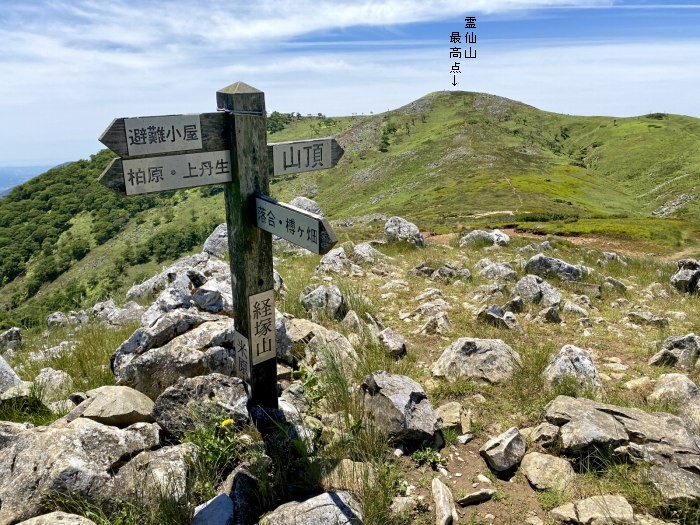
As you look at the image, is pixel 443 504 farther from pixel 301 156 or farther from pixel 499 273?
pixel 499 273

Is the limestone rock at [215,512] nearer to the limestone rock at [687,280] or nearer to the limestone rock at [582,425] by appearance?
the limestone rock at [582,425]

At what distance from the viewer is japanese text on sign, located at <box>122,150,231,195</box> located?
129 inches

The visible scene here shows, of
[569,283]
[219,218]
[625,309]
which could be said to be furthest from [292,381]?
[219,218]

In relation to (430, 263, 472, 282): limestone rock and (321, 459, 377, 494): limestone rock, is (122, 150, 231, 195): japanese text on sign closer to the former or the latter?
(321, 459, 377, 494): limestone rock

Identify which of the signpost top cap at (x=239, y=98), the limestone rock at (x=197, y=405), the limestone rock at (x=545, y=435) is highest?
the signpost top cap at (x=239, y=98)

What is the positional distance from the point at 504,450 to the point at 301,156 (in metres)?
3.26

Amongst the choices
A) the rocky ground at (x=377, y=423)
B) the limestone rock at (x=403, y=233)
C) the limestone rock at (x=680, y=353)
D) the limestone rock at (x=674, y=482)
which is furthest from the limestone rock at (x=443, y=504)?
the limestone rock at (x=403, y=233)

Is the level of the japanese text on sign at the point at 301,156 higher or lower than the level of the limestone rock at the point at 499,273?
higher

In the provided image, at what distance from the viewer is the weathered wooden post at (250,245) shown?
147 inches

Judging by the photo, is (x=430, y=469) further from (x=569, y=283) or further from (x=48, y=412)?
(x=569, y=283)

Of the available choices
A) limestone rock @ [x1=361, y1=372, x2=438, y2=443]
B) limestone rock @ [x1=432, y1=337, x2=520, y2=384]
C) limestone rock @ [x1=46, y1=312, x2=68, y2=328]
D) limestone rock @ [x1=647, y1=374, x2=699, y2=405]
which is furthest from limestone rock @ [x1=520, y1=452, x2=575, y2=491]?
limestone rock @ [x1=46, y1=312, x2=68, y2=328]

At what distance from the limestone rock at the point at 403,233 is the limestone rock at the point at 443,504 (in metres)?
13.2

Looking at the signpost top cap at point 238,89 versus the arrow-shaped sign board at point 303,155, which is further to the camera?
the arrow-shaped sign board at point 303,155

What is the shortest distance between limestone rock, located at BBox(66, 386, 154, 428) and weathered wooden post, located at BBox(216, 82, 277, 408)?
3.01 feet
